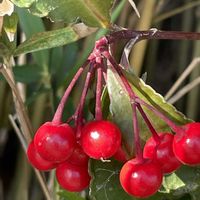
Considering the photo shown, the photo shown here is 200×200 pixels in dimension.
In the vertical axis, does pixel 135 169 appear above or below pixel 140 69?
A: above

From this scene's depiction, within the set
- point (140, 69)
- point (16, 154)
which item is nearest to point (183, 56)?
point (140, 69)

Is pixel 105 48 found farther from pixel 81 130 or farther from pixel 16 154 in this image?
pixel 16 154

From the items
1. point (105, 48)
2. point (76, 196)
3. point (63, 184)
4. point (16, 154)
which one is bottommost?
point (16, 154)

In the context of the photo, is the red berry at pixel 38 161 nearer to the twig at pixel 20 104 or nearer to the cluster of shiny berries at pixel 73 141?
the cluster of shiny berries at pixel 73 141

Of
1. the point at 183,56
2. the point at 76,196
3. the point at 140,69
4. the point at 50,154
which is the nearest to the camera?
the point at 50,154

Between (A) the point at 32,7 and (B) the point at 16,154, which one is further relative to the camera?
(B) the point at 16,154

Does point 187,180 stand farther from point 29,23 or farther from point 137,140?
point 29,23

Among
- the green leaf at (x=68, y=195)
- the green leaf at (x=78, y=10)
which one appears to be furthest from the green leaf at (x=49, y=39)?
the green leaf at (x=68, y=195)
